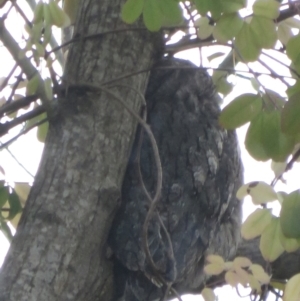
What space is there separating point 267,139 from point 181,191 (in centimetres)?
37

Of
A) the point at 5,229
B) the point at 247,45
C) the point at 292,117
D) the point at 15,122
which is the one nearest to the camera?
the point at 292,117

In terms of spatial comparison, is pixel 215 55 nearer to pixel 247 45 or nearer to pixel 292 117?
pixel 247 45

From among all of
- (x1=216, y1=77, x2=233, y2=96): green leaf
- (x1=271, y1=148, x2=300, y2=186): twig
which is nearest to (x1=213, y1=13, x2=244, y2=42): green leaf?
(x1=271, y1=148, x2=300, y2=186): twig

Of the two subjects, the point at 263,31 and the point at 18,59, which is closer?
the point at 263,31

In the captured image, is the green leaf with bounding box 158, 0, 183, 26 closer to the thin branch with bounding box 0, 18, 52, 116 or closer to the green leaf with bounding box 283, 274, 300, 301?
the thin branch with bounding box 0, 18, 52, 116

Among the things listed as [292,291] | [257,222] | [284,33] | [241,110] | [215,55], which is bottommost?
[292,291]

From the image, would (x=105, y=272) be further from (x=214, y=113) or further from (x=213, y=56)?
(x=213, y=56)

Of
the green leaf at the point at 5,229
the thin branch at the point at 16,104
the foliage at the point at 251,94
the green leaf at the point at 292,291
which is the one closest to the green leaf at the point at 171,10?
the foliage at the point at 251,94

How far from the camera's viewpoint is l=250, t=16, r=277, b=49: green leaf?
114cm

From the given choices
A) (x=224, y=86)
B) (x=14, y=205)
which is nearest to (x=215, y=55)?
(x=224, y=86)

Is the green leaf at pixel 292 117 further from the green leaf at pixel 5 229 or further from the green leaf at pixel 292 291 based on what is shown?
the green leaf at pixel 5 229

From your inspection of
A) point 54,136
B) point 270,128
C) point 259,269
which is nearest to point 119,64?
point 54,136

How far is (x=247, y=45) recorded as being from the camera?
1.18m

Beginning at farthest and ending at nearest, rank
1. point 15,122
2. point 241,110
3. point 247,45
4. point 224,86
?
point 224,86, point 15,122, point 247,45, point 241,110
